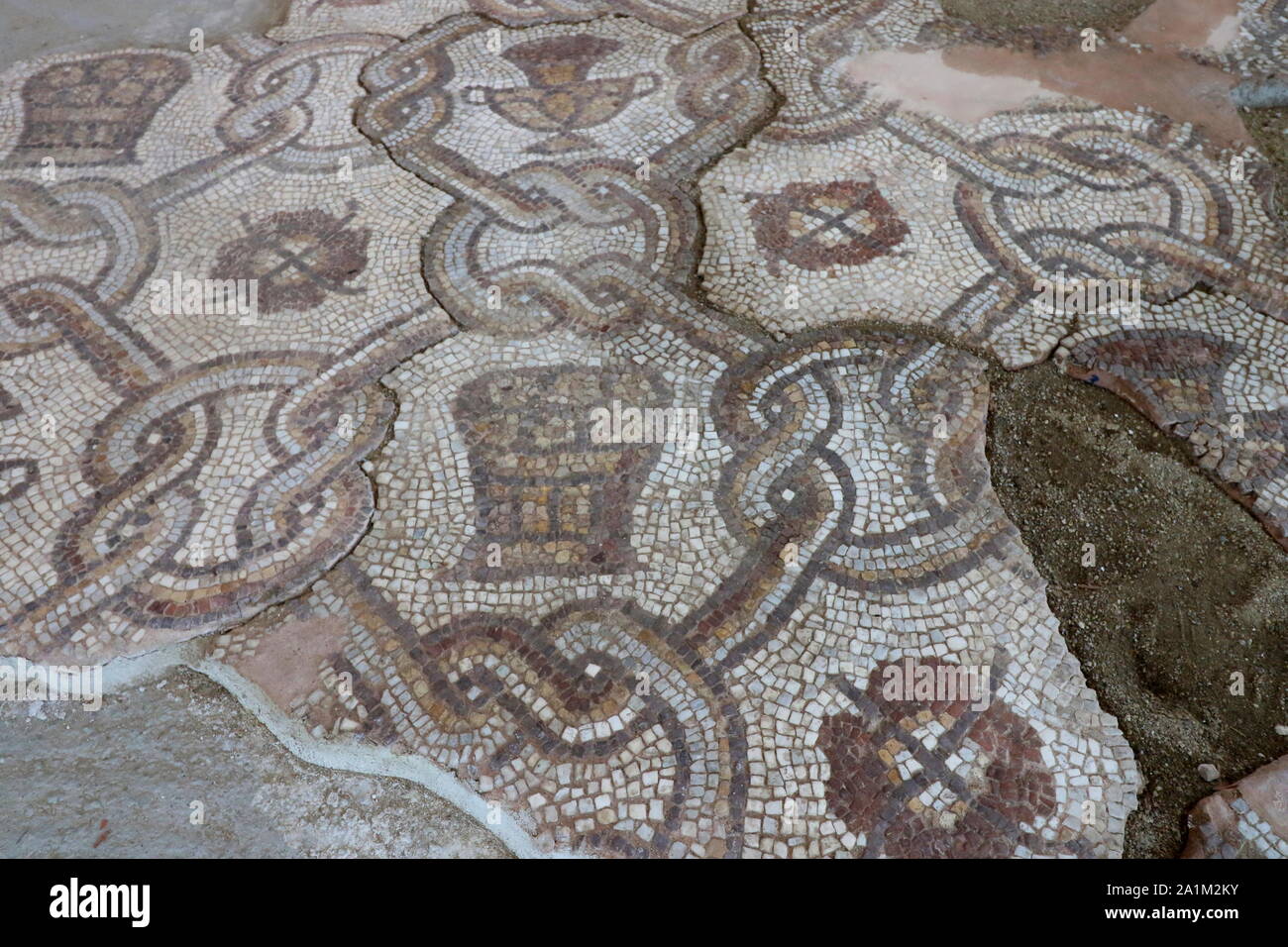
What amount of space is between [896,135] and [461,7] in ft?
11.4

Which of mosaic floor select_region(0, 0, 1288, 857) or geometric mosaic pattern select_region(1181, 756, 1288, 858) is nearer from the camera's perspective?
geometric mosaic pattern select_region(1181, 756, 1288, 858)

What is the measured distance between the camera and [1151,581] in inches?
157

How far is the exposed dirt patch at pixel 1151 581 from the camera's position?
3564 millimetres

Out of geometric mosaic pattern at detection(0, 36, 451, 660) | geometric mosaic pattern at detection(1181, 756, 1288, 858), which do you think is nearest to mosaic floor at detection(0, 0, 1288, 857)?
geometric mosaic pattern at detection(0, 36, 451, 660)

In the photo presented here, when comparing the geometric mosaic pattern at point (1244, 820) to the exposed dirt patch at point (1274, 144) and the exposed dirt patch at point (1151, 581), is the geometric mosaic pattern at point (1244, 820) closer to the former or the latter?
the exposed dirt patch at point (1151, 581)

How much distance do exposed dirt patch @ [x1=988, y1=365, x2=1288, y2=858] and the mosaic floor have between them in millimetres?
122

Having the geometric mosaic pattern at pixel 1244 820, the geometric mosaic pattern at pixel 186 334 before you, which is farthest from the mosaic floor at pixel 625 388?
the geometric mosaic pattern at pixel 1244 820

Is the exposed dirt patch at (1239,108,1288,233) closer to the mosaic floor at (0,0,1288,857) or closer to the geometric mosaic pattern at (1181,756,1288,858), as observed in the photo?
the mosaic floor at (0,0,1288,857)

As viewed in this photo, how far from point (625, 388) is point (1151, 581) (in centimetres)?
252

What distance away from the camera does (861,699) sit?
3.62m

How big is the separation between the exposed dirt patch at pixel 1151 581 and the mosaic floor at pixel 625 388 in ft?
0.40

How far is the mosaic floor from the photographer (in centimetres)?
356

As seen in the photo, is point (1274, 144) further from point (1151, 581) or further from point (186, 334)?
point (186, 334)

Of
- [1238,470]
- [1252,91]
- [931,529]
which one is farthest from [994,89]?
[931,529]
